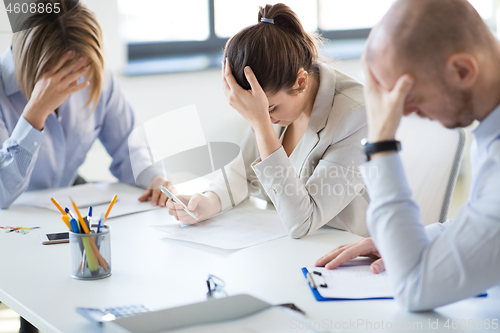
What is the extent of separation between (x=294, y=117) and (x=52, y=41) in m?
0.76

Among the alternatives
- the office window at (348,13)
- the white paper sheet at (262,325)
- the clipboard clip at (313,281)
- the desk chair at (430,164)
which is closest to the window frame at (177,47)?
the office window at (348,13)

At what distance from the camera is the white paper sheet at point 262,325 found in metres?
0.77

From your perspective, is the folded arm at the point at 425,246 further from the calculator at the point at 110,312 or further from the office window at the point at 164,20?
the office window at the point at 164,20

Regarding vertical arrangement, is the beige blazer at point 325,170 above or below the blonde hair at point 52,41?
below

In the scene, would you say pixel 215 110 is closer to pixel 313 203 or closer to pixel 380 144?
pixel 313 203

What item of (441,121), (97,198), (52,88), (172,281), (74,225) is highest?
(441,121)

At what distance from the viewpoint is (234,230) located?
1.26 meters

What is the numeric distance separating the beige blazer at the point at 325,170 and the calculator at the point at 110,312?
0.47 metres

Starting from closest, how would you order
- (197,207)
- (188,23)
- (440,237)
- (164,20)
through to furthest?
(440,237) < (197,207) < (164,20) < (188,23)

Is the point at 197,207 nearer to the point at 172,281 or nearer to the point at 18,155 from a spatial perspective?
the point at 172,281

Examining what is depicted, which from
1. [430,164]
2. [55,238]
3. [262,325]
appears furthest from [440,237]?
[55,238]

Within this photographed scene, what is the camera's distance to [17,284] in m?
0.95

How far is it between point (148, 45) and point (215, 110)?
24.5 inches

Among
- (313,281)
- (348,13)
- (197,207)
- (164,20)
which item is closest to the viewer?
(313,281)
